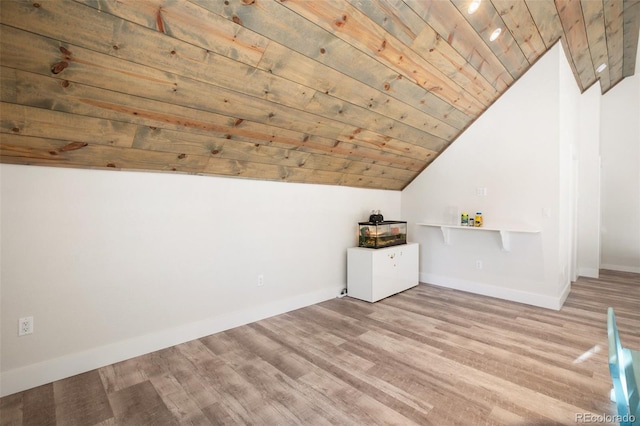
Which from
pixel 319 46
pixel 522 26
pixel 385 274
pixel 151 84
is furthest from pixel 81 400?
pixel 522 26

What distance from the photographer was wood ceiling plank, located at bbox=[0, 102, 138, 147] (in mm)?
1740

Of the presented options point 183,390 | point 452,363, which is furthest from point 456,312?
point 183,390

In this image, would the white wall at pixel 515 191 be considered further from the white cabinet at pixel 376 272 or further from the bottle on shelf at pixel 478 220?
the white cabinet at pixel 376 272

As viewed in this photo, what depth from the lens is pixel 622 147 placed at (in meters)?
5.29

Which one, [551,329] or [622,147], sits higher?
[622,147]

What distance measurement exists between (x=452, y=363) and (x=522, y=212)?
2.29 meters

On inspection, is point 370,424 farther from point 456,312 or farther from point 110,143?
point 110,143

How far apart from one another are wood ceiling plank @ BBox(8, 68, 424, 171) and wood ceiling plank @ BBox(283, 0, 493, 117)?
877mm

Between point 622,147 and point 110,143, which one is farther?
point 622,147

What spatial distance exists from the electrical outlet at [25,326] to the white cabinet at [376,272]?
2938 millimetres

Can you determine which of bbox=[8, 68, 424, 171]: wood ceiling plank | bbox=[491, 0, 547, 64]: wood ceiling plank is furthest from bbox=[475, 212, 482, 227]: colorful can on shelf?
bbox=[8, 68, 424, 171]: wood ceiling plank

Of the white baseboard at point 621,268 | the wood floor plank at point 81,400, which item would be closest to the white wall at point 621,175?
the white baseboard at point 621,268

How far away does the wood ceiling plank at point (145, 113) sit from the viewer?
1.68m

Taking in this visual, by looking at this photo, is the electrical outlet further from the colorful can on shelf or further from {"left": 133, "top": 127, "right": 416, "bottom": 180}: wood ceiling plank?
the colorful can on shelf
